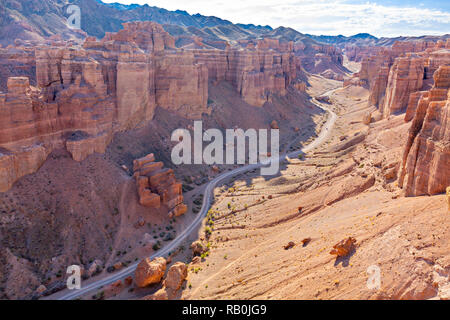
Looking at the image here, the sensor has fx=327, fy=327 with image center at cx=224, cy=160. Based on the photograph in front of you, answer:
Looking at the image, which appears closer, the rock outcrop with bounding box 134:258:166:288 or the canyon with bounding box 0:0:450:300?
the canyon with bounding box 0:0:450:300

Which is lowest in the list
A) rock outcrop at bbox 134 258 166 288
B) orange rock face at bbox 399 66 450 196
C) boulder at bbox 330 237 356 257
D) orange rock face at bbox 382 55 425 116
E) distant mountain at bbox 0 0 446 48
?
rock outcrop at bbox 134 258 166 288

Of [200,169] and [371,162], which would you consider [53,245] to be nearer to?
[200,169]

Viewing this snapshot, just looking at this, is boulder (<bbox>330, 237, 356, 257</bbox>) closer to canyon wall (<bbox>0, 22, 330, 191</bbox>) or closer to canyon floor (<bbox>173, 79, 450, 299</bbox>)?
canyon floor (<bbox>173, 79, 450, 299</bbox>)

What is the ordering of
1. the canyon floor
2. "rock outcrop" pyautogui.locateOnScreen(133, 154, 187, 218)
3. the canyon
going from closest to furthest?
1. the canyon floor
2. the canyon
3. "rock outcrop" pyautogui.locateOnScreen(133, 154, 187, 218)

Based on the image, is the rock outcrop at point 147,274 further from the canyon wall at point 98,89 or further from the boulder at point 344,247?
the canyon wall at point 98,89

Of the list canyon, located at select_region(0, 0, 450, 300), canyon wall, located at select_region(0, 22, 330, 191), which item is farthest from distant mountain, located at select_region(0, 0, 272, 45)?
canyon, located at select_region(0, 0, 450, 300)

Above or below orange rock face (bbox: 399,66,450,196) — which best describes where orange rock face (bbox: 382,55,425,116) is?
above

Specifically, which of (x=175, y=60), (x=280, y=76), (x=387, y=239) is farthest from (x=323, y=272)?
(x=280, y=76)
